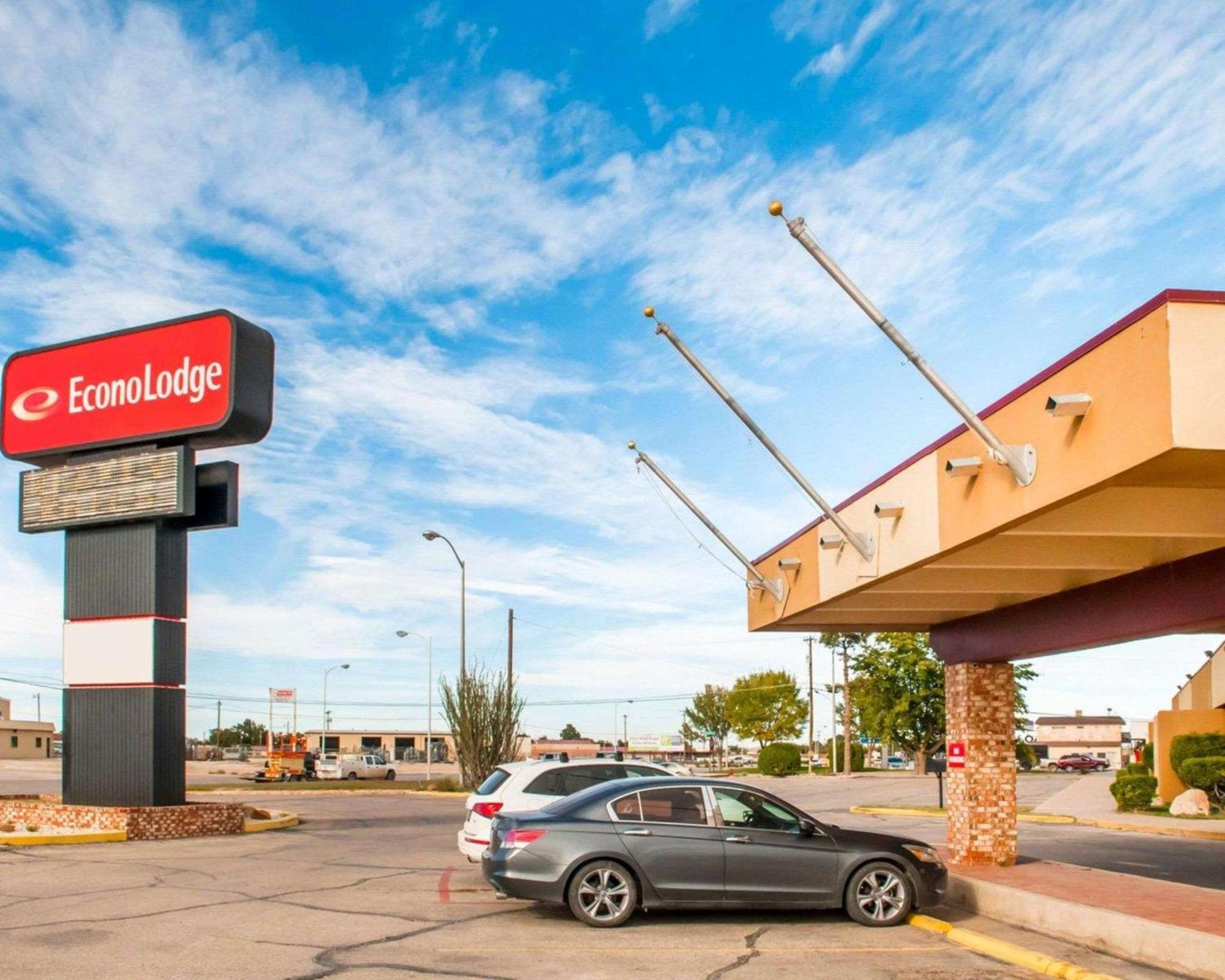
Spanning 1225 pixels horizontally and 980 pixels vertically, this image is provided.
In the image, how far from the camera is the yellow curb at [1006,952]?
1021 cm

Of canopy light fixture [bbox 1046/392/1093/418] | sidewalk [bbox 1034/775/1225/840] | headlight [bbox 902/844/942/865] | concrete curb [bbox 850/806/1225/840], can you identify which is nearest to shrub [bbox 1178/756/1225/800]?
sidewalk [bbox 1034/775/1225/840]

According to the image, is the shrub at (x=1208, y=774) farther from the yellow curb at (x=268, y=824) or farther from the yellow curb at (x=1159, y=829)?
the yellow curb at (x=268, y=824)

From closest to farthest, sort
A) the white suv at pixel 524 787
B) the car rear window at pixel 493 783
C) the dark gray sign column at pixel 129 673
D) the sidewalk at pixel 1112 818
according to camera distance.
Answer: the white suv at pixel 524 787
the car rear window at pixel 493 783
the dark gray sign column at pixel 129 673
the sidewalk at pixel 1112 818

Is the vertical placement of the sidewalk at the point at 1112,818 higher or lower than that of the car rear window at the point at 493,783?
lower

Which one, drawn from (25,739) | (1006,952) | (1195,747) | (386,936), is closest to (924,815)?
(1195,747)

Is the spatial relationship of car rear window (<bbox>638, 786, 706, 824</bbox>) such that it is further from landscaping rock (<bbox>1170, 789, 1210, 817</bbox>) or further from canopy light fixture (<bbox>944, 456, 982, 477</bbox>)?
landscaping rock (<bbox>1170, 789, 1210, 817</bbox>)

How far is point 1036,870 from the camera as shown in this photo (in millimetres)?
15641

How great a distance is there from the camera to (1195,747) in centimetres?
3300

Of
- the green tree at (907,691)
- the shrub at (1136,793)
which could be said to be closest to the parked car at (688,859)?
the shrub at (1136,793)

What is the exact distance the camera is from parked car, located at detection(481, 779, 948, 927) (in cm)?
1209

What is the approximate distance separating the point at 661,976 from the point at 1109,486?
505cm

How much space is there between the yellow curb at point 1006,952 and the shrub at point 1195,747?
75.8ft

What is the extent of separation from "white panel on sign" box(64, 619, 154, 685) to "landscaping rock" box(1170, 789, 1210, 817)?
23.7m

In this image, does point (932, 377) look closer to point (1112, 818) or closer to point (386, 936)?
point (386, 936)
